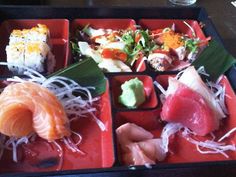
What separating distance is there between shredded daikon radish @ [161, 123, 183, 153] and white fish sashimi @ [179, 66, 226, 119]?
5.1 inches

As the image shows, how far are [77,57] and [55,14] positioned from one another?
23 centimetres

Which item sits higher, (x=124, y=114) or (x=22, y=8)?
(x=22, y=8)

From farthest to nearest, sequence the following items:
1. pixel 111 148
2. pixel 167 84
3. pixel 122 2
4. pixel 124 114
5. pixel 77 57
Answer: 1. pixel 122 2
2. pixel 77 57
3. pixel 167 84
4. pixel 124 114
5. pixel 111 148

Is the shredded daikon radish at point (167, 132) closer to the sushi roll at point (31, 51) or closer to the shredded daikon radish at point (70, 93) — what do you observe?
the shredded daikon radish at point (70, 93)

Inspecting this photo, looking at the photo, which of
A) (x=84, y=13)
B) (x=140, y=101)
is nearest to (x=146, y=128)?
(x=140, y=101)

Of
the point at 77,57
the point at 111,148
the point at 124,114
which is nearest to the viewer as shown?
the point at 111,148

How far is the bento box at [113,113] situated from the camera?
2.96ft

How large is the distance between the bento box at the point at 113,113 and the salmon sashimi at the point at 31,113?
7 centimetres

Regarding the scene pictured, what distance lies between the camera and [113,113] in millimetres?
1092

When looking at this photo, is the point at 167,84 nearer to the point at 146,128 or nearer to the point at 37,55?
the point at 146,128

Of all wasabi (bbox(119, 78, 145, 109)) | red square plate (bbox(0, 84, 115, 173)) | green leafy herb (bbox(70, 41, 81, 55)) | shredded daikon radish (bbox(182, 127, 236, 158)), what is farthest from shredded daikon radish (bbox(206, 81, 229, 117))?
green leafy herb (bbox(70, 41, 81, 55))

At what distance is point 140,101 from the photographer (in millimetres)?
1152

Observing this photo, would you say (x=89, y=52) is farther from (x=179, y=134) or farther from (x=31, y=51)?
(x=179, y=134)

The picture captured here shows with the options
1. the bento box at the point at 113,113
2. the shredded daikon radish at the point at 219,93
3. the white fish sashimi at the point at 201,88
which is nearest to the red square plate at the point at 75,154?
the bento box at the point at 113,113
